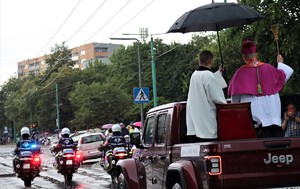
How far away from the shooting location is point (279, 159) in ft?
18.6

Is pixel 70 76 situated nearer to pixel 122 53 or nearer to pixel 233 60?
pixel 122 53

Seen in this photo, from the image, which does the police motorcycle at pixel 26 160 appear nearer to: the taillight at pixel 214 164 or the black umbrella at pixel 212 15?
the black umbrella at pixel 212 15

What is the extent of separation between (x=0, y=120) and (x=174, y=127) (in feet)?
393

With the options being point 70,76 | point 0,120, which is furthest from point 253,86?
point 0,120

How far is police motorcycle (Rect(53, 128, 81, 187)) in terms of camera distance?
16016 millimetres

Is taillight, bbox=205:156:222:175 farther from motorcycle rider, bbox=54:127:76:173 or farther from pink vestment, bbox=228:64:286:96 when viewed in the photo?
motorcycle rider, bbox=54:127:76:173

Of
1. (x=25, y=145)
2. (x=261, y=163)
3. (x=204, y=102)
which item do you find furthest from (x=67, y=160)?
(x=261, y=163)

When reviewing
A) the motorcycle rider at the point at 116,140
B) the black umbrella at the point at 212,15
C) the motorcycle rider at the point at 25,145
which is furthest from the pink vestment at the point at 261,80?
the motorcycle rider at the point at 25,145

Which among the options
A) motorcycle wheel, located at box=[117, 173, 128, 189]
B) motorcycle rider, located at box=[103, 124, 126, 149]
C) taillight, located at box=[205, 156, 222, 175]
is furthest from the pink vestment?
motorcycle rider, located at box=[103, 124, 126, 149]

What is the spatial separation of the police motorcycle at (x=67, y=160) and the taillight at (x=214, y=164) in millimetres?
10696

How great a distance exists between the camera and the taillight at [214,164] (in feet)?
18.2

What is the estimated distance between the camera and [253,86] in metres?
6.35

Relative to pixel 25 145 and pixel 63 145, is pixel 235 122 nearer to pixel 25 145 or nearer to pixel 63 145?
pixel 63 145

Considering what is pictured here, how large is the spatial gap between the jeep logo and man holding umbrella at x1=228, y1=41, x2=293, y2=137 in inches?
28.8
